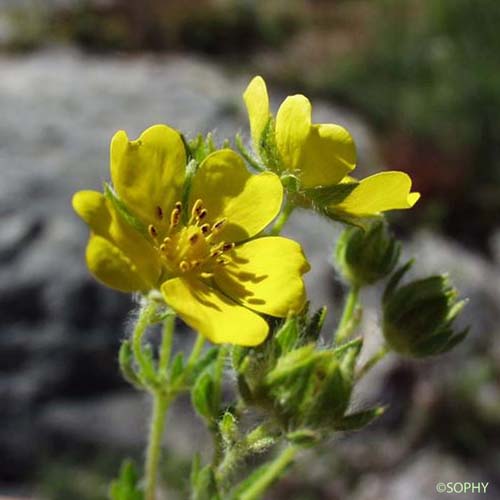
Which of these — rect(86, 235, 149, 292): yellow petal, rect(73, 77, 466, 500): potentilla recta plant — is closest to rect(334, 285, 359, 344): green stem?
rect(73, 77, 466, 500): potentilla recta plant

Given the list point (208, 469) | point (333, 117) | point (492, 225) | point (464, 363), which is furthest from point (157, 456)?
point (333, 117)

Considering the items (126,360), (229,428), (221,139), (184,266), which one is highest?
(184,266)

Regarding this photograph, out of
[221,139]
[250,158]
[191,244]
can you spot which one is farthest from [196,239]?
[221,139]

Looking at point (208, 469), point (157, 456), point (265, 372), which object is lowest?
point (157, 456)

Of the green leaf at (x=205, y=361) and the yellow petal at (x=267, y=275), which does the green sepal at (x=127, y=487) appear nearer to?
the green leaf at (x=205, y=361)

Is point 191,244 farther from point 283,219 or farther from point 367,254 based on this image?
point 367,254

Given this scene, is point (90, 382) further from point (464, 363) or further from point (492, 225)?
point (492, 225)
